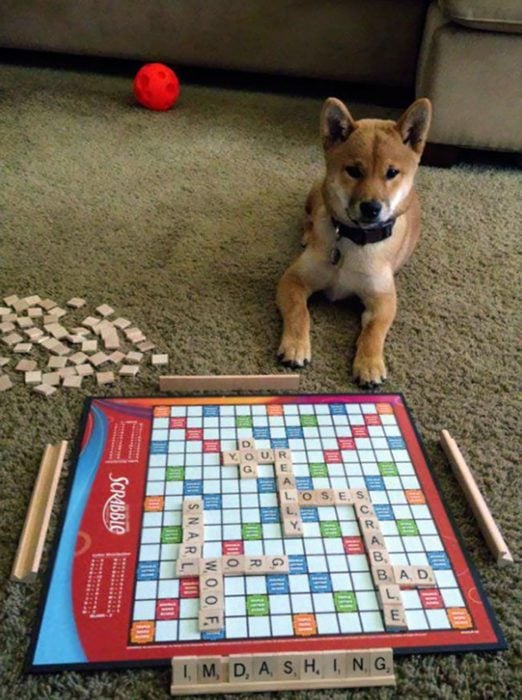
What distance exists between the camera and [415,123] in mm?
1367

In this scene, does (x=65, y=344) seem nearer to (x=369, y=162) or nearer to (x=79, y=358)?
(x=79, y=358)

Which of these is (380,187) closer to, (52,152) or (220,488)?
(220,488)

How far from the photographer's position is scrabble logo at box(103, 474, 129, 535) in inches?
35.9

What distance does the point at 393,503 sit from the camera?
0.97m

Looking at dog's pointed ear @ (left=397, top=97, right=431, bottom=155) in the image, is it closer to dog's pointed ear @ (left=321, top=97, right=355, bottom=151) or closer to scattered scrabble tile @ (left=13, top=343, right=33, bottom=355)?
dog's pointed ear @ (left=321, top=97, right=355, bottom=151)

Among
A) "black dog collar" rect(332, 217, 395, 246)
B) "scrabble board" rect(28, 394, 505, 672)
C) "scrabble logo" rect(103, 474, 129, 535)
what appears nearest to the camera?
"scrabble board" rect(28, 394, 505, 672)

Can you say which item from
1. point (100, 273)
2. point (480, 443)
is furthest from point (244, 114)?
point (480, 443)

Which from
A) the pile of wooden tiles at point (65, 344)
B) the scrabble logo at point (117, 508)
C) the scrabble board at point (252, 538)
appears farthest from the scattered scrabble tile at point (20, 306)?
the scrabble logo at point (117, 508)

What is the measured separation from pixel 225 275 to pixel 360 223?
0.34 m

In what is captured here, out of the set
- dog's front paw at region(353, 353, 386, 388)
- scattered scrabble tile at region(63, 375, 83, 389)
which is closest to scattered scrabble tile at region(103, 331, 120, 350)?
scattered scrabble tile at region(63, 375, 83, 389)

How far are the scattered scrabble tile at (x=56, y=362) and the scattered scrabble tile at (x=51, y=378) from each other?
2cm

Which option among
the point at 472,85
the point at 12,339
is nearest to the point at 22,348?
the point at 12,339

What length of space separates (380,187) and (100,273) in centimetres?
64

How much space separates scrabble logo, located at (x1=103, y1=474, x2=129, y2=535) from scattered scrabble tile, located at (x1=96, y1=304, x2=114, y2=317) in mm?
463
